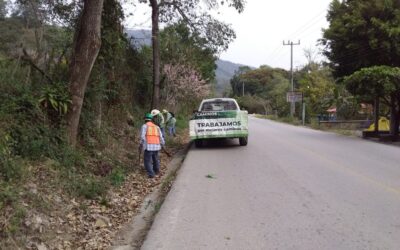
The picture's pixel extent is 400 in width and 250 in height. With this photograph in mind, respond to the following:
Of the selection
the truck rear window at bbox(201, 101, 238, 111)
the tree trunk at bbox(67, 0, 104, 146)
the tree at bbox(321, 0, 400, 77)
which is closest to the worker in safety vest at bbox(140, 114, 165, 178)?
the tree trunk at bbox(67, 0, 104, 146)

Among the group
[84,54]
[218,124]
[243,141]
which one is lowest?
[243,141]

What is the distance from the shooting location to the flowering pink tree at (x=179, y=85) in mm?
34375

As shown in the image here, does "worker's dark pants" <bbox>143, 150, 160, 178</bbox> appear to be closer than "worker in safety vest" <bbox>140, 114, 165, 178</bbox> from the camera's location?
No

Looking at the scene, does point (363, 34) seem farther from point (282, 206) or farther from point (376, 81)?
point (282, 206)

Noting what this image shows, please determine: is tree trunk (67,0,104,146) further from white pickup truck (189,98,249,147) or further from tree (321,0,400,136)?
tree (321,0,400,136)

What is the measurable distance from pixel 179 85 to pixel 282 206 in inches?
1134

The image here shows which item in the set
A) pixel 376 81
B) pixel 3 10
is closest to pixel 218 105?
pixel 376 81

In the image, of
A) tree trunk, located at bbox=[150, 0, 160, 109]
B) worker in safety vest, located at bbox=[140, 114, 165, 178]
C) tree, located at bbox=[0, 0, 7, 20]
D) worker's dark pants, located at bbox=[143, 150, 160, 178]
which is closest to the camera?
worker in safety vest, located at bbox=[140, 114, 165, 178]

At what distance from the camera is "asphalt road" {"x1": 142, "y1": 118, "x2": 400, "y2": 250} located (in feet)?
20.3

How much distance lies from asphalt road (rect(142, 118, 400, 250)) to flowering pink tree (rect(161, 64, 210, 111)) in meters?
20.7

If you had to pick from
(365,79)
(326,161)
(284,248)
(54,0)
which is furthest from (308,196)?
(365,79)

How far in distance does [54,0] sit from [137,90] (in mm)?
8232

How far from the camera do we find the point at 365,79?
73.7 feet

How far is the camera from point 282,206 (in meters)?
8.09
